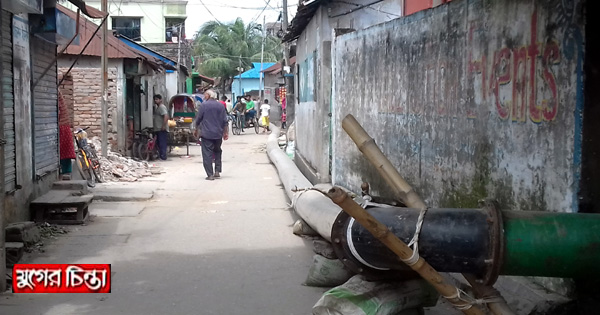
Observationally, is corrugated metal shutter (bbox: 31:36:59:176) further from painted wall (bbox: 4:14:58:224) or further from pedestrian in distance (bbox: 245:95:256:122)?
pedestrian in distance (bbox: 245:95:256:122)

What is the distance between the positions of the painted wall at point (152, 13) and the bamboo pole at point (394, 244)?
1574 inches

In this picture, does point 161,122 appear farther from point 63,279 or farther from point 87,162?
point 63,279

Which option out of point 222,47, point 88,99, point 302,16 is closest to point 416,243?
point 302,16

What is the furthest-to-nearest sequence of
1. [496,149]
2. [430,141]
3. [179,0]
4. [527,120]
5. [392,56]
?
[179,0]
[392,56]
[430,141]
[496,149]
[527,120]

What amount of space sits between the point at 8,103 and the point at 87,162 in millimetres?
4691

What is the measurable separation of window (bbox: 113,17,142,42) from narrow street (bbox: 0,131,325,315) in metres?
30.2

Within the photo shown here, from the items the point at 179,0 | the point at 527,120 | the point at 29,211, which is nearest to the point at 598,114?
the point at 527,120

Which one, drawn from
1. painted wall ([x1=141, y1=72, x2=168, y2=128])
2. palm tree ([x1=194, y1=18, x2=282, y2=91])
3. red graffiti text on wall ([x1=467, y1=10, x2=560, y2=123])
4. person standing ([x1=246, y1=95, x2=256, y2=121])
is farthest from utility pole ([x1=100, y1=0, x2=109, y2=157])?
palm tree ([x1=194, y1=18, x2=282, y2=91])

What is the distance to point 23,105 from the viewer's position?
8.62 metres

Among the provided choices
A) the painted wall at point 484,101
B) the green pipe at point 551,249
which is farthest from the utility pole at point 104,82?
the green pipe at point 551,249

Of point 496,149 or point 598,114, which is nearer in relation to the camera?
point 598,114

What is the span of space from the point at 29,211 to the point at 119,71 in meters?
10.1

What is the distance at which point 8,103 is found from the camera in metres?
7.95

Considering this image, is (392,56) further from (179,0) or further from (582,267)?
(179,0)
